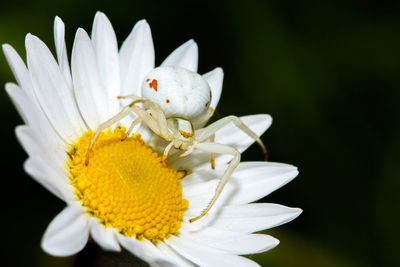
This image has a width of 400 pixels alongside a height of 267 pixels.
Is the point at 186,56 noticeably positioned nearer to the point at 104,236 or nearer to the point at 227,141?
the point at 227,141

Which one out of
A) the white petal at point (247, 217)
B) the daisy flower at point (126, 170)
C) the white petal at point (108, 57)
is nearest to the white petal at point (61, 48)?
the daisy flower at point (126, 170)

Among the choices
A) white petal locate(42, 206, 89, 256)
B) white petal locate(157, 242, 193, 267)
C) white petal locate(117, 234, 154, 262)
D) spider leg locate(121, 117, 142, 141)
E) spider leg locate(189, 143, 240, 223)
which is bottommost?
white petal locate(157, 242, 193, 267)

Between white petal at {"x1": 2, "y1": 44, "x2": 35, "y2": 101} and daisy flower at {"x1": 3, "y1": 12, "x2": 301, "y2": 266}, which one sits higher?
white petal at {"x1": 2, "y1": 44, "x2": 35, "y2": 101}

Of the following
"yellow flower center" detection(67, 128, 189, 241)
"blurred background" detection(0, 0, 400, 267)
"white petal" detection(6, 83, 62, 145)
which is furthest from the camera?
"blurred background" detection(0, 0, 400, 267)

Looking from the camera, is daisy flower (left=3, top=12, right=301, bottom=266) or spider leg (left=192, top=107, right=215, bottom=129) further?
spider leg (left=192, top=107, right=215, bottom=129)

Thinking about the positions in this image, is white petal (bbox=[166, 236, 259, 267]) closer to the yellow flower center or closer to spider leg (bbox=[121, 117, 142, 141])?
the yellow flower center

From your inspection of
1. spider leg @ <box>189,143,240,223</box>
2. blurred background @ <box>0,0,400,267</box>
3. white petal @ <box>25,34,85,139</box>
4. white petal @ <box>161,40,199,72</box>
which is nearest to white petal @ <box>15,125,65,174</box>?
white petal @ <box>25,34,85,139</box>

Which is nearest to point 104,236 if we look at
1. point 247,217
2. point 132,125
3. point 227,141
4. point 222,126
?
point 132,125

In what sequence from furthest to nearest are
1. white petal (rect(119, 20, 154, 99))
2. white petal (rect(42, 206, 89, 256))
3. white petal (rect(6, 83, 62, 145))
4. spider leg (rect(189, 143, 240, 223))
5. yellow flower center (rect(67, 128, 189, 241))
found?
white petal (rect(119, 20, 154, 99))
spider leg (rect(189, 143, 240, 223))
yellow flower center (rect(67, 128, 189, 241))
white petal (rect(6, 83, 62, 145))
white petal (rect(42, 206, 89, 256))
